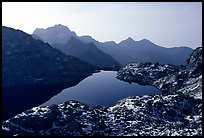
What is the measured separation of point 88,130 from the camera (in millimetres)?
161750

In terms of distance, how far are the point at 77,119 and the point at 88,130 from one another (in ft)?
53.7

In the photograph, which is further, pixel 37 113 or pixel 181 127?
pixel 37 113

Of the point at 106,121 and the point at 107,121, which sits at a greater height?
the point at 107,121

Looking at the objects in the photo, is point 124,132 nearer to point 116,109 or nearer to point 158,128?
point 158,128

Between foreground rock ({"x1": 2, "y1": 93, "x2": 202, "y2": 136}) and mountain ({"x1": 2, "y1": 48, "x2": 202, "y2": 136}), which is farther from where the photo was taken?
foreground rock ({"x1": 2, "y1": 93, "x2": 202, "y2": 136})

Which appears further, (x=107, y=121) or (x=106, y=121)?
(x=106, y=121)

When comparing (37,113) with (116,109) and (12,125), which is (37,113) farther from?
(116,109)

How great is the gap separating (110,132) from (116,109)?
4122 centimetres

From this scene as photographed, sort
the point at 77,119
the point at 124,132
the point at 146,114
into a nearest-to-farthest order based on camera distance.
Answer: the point at 124,132 < the point at 77,119 < the point at 146,114

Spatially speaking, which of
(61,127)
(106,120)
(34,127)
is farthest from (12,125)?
(106,120)

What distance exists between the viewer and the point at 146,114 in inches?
7402

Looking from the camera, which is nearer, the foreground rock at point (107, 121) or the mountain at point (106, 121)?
the mountain at point (106, 121)

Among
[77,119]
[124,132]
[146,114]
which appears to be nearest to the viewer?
[124,132]

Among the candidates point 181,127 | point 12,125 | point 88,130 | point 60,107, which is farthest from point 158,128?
point 12,125
